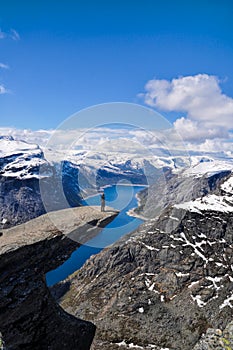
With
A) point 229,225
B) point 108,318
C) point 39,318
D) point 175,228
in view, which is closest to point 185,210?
point 175,228

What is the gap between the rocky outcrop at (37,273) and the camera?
723 inches

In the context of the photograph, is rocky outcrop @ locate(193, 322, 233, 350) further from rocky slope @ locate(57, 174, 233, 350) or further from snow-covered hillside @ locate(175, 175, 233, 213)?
snow-covered hillside @ locate(175, 175, 233, 213)

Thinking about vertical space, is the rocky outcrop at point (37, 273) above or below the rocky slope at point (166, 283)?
above

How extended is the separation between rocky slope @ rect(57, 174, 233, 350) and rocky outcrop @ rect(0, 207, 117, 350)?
275ft

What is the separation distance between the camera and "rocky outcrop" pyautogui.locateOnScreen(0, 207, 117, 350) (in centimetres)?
1838

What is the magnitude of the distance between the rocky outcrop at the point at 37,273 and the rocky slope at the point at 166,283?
275 feet

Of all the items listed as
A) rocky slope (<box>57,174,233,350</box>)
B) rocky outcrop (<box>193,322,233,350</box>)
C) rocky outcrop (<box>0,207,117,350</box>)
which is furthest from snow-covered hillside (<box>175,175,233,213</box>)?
rocky outcrop (<box>193,322,233,350</box>)

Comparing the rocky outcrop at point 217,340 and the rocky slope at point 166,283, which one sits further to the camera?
the rocky slope at point 166,283

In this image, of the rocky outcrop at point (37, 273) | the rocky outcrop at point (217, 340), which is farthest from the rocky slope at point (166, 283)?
the rocky outcrop at point (217, 340)

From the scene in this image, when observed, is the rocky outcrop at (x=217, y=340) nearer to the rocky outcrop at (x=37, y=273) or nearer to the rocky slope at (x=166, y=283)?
the rocky outcrop at (x=37, y=273)

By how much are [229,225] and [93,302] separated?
79.9 m

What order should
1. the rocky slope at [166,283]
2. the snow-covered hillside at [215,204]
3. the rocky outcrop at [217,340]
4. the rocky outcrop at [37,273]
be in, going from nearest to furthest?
the rocky outcrop at [217,340] < the rocky outcrop at [37,273] < the rocky slope at [166,283] < the snow-covered hillside at [215,204]

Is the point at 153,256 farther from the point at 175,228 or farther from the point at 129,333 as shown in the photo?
the point at 129,333

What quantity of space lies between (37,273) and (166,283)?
118m
